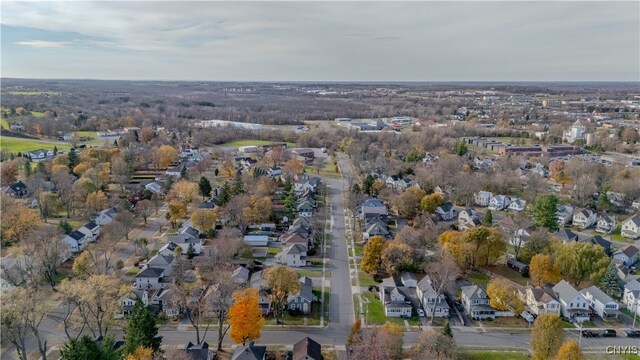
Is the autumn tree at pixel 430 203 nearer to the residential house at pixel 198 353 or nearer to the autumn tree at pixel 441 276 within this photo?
the autumn tree at pixel 441 276

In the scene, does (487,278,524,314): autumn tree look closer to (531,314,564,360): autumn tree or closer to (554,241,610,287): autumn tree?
(531,314,564,360): autumn tree

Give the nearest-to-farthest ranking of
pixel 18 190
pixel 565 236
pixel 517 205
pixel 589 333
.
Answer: pixel 589 333 < pixel 565 236 < pixel 517 205 < pixel 18 190

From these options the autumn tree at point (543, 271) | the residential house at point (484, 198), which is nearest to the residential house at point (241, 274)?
the autumn tree at point (543, 271)

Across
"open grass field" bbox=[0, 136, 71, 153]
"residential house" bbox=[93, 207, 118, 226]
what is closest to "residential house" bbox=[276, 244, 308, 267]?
"residential house" bbox=[93, 207, 118, 226]

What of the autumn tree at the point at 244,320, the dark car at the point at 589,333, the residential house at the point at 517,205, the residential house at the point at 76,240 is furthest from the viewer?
the residential house at the point at 517,205

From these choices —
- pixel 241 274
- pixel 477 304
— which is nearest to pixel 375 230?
pixel 477 304

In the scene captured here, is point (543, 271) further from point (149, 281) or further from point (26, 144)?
point (26, 144)

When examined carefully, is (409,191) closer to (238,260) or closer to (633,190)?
(238,260)
